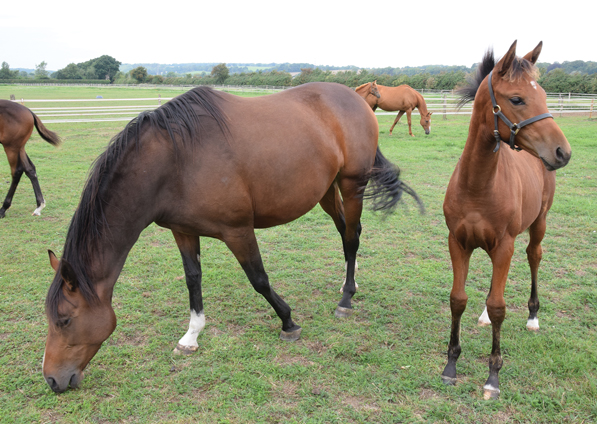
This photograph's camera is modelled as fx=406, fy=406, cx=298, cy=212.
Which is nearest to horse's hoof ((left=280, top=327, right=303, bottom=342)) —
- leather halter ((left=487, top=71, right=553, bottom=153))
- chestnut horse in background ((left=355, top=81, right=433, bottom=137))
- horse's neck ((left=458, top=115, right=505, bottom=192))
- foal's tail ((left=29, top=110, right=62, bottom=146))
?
horse's neck ((left=458, top=115, right=505, bottom=192))

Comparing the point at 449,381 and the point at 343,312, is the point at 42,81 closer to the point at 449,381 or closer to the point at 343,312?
the point at 343,312

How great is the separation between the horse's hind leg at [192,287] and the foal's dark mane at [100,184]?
28.8 inches

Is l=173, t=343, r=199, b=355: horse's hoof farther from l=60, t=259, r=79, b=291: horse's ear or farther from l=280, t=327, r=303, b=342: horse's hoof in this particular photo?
l=60, t=259, r=79, b=291: horse's ear

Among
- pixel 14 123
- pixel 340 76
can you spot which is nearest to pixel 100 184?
pixel 14 123

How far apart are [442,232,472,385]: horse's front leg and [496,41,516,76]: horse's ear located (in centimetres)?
110

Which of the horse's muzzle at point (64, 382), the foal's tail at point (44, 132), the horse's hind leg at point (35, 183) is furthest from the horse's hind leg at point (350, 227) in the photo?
the foal's tail at point (44, 132)

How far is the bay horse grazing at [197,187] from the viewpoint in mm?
2615

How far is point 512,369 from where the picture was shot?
2.93 meters

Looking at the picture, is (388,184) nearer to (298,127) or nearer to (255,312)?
(298,127)

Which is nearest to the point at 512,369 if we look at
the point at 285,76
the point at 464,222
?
the point at 464,222

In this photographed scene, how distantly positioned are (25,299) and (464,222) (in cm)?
408

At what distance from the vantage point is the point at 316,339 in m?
3.46

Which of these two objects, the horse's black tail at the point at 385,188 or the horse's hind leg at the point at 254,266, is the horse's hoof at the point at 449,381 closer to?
the horse's hind leg at the point at 254,266

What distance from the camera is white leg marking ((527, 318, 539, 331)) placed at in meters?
3.45
